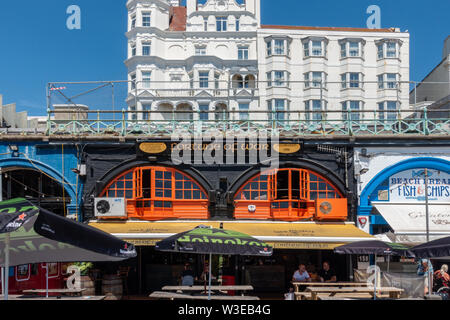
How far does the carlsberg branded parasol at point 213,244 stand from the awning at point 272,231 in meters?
4.77

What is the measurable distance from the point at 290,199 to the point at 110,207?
21.5ft

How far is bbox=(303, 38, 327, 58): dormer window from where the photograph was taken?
4747 cm

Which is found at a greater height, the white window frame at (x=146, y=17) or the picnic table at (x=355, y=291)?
the white window frame at (x=146, y=17)

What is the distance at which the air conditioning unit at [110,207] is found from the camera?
57.6 ft

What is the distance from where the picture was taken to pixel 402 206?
60.7 feet

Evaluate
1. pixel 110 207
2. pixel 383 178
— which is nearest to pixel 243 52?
pixel 383 178

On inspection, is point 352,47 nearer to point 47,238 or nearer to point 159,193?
point 159,193

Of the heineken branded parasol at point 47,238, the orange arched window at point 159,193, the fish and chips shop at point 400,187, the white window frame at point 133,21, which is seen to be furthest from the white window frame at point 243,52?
the heineken branded parasol at point 47,238

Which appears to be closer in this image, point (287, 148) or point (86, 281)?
point (86, 281)

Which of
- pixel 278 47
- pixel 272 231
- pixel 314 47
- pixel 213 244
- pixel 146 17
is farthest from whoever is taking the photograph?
pixel 146 17

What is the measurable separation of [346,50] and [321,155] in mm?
32087

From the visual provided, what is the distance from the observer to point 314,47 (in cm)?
4759

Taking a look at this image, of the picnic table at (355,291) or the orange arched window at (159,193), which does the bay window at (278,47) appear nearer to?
the orange arched window at (159,193)
